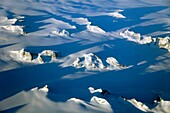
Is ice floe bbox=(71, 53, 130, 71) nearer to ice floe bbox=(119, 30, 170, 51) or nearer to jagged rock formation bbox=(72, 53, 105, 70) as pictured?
jagged rock formation bbox=(72, 53, 105, 70)

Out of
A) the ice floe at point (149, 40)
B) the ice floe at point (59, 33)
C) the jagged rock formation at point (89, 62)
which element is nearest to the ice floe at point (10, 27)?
the ice floe at point (59, 33)

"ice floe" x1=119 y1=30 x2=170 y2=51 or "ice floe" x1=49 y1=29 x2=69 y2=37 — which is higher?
"ice floe" x1=49 y1=29 x2=69 y2=37

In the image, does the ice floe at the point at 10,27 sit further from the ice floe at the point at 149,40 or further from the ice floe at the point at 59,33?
the ice floe at the point at 149,40

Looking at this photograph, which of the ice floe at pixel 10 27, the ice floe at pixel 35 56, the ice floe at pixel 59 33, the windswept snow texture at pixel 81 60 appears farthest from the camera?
the ice floe at pixel 59 33

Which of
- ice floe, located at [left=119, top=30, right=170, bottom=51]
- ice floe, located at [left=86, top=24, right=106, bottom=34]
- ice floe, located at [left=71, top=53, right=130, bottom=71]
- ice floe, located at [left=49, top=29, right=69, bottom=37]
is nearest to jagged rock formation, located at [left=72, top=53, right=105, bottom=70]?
ice floe, located at [left=71, top=53, right=130, bottom=71]

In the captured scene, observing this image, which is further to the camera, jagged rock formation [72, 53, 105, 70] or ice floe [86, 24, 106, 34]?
ice floe [86, 24, 106, 34]

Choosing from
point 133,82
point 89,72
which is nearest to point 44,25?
point 89,72

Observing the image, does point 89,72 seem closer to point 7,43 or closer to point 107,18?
point 7,43

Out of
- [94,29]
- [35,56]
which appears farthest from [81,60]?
[94,29]
